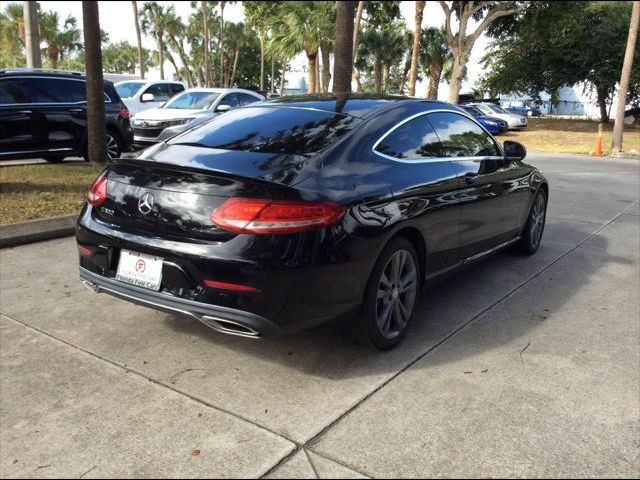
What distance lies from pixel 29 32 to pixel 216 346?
11017 millimetres

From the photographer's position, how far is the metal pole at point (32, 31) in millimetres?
11945

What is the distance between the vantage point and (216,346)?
148 inches

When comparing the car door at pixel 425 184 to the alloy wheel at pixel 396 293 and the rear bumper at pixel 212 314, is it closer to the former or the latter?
the alloy wheel at pixel 396 293

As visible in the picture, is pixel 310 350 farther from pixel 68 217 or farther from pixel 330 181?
pixel 68 217

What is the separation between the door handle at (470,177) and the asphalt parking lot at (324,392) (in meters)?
0.94

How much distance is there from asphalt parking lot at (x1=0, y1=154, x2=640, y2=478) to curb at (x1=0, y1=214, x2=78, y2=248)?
42.2 inches

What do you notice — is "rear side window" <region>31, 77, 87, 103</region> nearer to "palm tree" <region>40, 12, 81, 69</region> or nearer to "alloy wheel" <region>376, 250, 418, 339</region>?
"alloy wheel" <region>376, 250, 418, 339</region>

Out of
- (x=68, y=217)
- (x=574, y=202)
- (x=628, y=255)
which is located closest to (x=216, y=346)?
(x=68, y=217)

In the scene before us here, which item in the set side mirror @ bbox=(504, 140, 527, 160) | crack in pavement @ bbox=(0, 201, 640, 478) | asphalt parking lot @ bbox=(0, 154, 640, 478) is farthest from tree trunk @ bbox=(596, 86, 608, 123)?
crack in pavement @ bbox=(0, 201, 640, 478)

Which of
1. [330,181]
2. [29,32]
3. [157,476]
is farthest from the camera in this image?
[29,32]

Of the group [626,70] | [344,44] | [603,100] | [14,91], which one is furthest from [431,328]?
[603,100]

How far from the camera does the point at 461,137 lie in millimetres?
4766

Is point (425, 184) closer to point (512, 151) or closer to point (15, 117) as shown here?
point (512, 151)

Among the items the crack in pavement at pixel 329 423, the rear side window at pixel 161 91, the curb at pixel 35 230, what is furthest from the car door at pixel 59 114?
the crack in pavement at pixel 329 423
